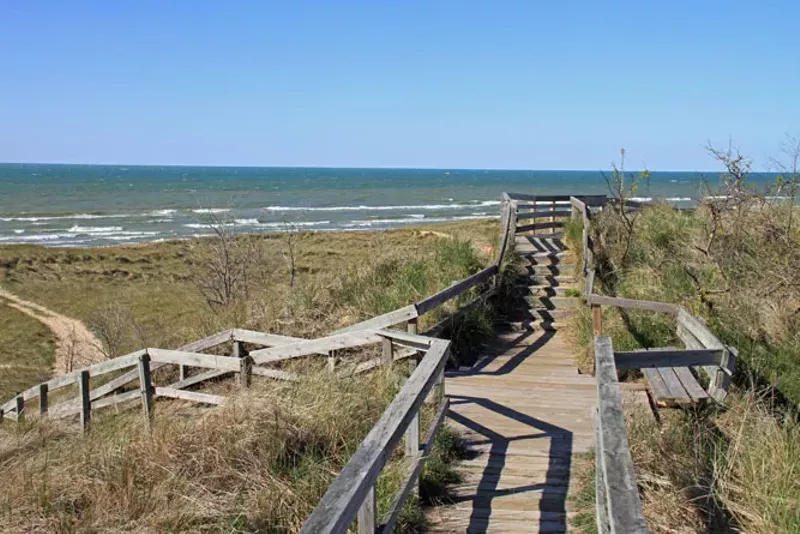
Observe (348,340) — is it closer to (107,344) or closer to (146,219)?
(107,344)

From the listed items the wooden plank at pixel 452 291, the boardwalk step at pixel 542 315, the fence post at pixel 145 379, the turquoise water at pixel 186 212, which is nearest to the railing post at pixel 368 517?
the wooden plank at pixel 452 291

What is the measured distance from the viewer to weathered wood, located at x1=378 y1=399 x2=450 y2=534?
13.0 ft

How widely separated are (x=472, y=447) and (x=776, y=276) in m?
5.14

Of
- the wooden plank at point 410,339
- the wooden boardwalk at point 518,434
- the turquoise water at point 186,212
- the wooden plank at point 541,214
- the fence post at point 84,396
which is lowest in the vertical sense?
the turquoise water at point 186,212

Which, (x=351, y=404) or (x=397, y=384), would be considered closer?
(x=351, y=404)

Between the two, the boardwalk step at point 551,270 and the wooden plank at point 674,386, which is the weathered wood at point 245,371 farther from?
the boardwalk step at point 551,270

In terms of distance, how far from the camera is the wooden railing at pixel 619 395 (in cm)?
269

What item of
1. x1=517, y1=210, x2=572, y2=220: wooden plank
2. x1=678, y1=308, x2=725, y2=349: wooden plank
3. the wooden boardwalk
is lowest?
the wooden boardwalk

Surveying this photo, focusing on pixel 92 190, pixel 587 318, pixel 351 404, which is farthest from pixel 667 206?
pixel 92 190

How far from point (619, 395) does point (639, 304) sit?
4.41 meters

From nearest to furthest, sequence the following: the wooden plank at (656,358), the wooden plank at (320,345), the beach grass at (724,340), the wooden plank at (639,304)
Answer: the beach grass at (724,340) → the wooden plank at (656,358) → the wooden plank at (320,345) → the wooden plank at (639,304)

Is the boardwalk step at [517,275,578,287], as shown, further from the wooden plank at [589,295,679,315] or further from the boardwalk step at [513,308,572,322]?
the wooden plank at [589,295,679,315]

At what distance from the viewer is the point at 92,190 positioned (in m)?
98.2

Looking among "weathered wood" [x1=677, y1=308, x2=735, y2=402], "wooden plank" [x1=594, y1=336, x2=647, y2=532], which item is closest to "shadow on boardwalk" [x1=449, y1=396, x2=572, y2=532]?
"wooden plank" [x1=594, y1=336, x2=647, y2=532]
